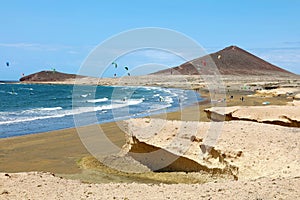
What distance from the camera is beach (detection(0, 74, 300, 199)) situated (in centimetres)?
675

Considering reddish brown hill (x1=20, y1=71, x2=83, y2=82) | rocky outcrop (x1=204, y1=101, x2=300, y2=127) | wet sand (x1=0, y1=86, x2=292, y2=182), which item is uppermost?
reddish brown hill (x1=20, y1=71, x2=83, y2=82)

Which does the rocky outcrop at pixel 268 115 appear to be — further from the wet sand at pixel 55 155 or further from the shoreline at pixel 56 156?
the wet sand at pixel 55 155

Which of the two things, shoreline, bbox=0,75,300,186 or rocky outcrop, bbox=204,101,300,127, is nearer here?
shoreline, bbox=0,75,300,186

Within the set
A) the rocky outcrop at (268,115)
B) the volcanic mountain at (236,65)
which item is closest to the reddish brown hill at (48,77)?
the volcanic mountain at (236,65)

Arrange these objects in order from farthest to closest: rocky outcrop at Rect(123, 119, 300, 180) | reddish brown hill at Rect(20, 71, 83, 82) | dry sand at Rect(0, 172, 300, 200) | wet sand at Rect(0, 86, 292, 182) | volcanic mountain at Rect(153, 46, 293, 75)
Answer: reddish brown hill at Rect(20, 71, 83, 82) → volcanic mountain at Rect(153, 46, 293, 75) → wet sand at Rect(0, 86, 292, 182) → rocky outcrop at Rect(123, 119, 300, 180) → dry sand at Rect(0, 172, 300, 200)

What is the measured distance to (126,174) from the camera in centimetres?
1157

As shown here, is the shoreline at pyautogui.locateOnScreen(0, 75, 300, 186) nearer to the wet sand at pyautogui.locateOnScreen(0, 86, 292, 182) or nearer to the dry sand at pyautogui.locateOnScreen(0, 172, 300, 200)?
the wet sand at pyautogui.locateOnScreen(0, 86, 292, 182)

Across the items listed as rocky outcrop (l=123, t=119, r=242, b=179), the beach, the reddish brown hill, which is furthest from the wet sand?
the reddish brown hill

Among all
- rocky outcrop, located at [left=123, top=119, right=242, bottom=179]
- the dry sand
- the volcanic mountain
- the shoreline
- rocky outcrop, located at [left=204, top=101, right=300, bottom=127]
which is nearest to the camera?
the dry sand

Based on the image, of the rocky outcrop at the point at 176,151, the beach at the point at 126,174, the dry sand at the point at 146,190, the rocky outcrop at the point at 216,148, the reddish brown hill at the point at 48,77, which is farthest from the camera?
the reddish brown hill at the point at 48,77

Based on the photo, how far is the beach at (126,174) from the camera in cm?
675

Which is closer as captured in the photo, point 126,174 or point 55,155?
point 126,174

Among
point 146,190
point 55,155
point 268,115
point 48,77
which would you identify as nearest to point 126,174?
point 146,190

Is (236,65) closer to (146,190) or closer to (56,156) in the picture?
(56,156)
